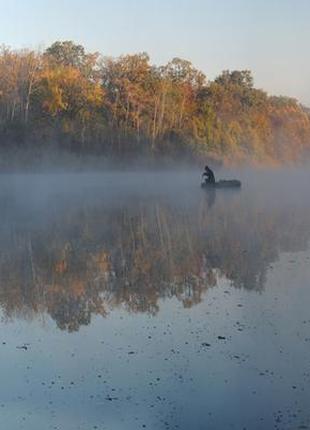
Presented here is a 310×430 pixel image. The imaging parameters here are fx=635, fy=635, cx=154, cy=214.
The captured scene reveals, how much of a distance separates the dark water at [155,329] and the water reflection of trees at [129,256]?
0.04m

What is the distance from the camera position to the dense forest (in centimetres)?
5766

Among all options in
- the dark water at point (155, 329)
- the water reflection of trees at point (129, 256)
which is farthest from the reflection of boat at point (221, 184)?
the dark water at point (155, 329)

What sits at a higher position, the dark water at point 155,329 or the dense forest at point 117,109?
the dense forest at point 117,109

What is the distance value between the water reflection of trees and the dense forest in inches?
1490

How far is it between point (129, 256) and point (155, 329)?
5.25 metres

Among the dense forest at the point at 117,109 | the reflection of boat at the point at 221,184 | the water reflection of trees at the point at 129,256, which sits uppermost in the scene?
the dense forest at the point at 117,109

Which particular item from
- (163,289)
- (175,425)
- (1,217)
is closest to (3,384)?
(175,425)

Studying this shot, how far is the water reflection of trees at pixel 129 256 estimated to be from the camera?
961cm

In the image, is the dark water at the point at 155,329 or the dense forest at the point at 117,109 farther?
the dense forest at the point at 117,109

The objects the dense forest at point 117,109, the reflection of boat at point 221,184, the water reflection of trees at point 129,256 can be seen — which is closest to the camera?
the water reflection of trees at point 129,256

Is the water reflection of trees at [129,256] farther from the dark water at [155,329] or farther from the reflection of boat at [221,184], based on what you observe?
the reflection of boat at [221,184]

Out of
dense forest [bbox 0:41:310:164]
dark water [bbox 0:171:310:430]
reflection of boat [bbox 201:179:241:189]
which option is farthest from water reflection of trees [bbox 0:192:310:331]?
dense forest [bbox 0:41:310:164]

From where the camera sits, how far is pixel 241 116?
79.3m

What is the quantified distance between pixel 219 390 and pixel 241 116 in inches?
2965
